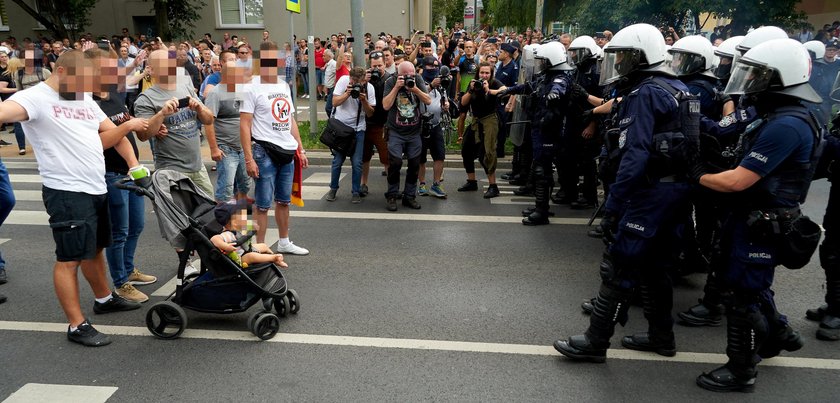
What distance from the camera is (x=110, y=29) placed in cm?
2505

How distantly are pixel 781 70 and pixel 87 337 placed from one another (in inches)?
184

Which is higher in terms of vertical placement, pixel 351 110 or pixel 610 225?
pixel 351 110

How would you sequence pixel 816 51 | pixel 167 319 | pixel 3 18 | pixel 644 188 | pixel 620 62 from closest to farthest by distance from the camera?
pixel 644 188, pixel 620 62, pixel 167 319, pixel 816 51, pixel 3 18

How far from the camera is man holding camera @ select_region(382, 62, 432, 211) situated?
24.8ft

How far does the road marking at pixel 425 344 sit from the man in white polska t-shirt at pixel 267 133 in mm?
1656

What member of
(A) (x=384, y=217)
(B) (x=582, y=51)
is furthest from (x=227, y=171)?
(B) (x=582, y=51)

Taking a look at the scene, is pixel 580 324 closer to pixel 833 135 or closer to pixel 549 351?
pixel 549 351

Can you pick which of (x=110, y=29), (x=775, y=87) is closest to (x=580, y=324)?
(x=775, y=87)

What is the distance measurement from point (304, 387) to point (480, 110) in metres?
5.40

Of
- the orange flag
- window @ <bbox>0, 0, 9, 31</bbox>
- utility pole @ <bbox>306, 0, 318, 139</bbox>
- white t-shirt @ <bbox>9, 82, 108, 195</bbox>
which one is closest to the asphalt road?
the orange flag

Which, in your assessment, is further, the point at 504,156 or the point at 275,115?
the point at 504,156

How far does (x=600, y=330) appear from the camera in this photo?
383cm

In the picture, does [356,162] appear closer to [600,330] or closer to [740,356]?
[600,330]

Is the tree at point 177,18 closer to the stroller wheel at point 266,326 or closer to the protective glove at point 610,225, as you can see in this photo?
the stroller wheel at point 266,326
